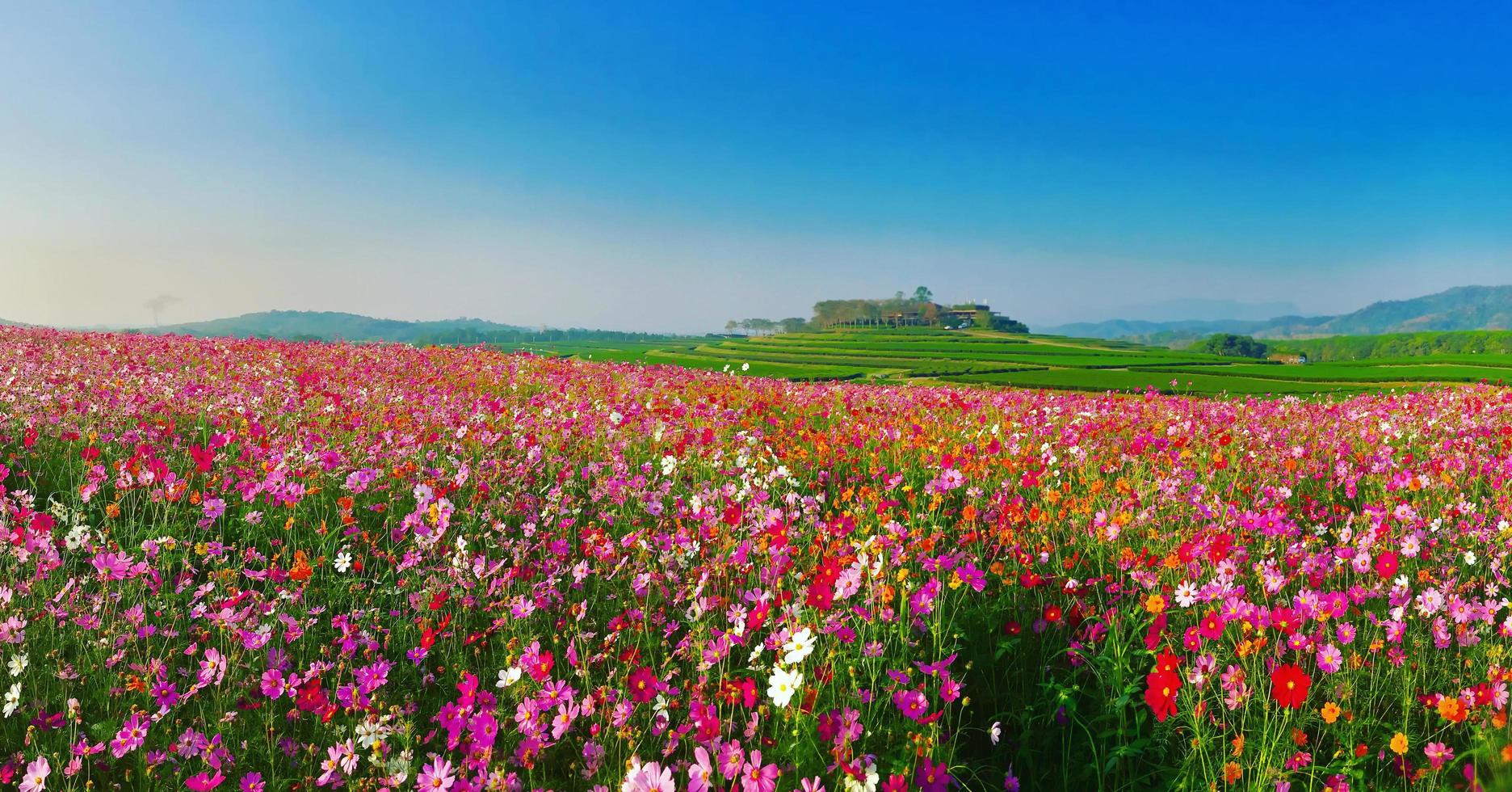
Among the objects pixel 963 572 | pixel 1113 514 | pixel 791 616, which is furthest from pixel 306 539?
pixel 1113 514

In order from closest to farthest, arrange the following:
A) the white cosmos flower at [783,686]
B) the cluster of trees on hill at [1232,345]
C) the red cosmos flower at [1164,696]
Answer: the white cosmos flower at [783,686] → the red cosmos flower at [1164,696] → the cluster of trees on hill at [1232,345]

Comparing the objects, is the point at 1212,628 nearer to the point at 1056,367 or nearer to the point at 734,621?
the point at 734,621

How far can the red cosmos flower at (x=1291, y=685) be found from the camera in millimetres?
2162

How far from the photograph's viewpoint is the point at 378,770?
254 centimetres

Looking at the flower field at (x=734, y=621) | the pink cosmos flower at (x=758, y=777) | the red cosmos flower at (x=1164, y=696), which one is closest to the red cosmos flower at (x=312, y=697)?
the flower field at (x=734, y=621)

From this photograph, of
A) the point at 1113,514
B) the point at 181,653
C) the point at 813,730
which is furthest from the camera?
the point at 1113,514

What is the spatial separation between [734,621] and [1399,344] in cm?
22048

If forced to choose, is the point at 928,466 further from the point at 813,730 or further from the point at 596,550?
the point at 813,730

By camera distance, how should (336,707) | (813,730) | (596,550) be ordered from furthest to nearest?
(596,550)
(336,707)
(813,730)

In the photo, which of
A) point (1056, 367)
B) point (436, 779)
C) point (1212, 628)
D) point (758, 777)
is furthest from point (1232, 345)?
point (436, 779)

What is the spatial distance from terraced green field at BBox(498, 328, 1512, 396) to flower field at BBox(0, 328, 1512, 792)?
11743 millimetres

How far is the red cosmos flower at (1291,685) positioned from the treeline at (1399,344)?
156427 mm

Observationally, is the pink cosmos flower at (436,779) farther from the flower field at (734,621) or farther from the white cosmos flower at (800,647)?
the white cosmos flower at (800,647)

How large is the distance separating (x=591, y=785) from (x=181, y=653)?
79.9 inches
